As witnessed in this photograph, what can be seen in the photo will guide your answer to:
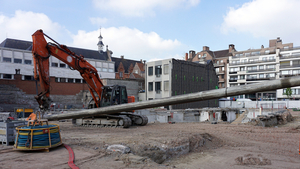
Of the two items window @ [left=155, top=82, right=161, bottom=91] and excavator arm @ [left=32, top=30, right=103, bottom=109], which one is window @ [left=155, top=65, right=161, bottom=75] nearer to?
window @ [left=155, top=82, right=161, bottom=91]

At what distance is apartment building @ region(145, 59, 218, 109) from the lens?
36.3 meters

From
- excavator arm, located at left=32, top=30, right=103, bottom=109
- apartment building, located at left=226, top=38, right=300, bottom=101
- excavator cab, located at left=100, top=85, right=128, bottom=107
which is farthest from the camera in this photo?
apartment building, located at left=226, top=38, right=300, bottom=101

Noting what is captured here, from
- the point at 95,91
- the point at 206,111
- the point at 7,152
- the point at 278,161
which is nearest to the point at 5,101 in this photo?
the point at 95,91

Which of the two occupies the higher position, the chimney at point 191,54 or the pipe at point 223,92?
the chimney at point 191,54

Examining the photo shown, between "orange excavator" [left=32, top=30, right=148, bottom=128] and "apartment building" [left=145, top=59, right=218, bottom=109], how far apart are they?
1921cm

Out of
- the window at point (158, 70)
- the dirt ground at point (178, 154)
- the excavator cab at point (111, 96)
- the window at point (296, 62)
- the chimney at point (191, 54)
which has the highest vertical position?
the chimney at point (191, 54)

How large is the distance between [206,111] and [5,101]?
3033 cm

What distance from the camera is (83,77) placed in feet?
51.7

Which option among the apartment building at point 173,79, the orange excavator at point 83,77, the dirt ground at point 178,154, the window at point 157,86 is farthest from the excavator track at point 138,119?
the window at point 157,86

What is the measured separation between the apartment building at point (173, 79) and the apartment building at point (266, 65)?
2012 cm

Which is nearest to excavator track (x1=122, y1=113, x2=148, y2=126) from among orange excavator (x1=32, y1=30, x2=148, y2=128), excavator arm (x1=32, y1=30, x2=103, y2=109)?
orange excavator (x1=32, y1=30, x2=148, y2=128)

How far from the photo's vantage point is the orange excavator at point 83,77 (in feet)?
39.4

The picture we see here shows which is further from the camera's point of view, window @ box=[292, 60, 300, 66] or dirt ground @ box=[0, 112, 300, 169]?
window @ box=[292, 60, 300, 66]

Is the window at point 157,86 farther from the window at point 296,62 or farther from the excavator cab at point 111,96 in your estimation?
the window at point 296,62
